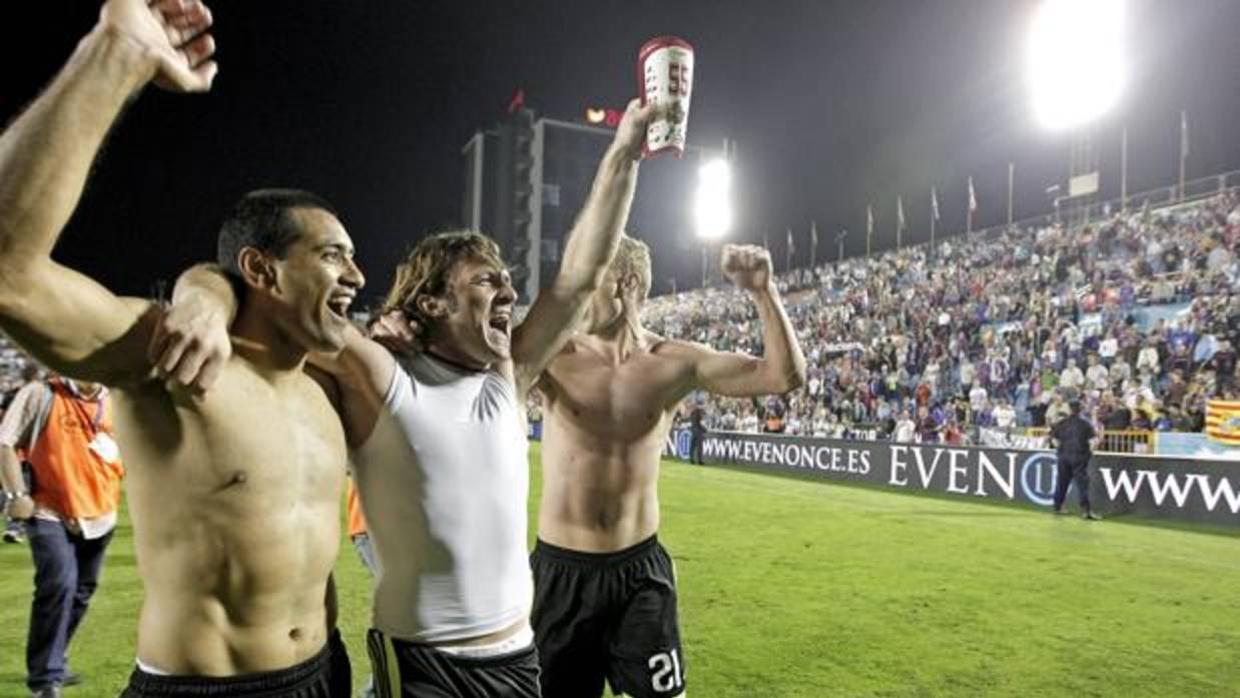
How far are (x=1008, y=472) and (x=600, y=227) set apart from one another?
48.3 feet

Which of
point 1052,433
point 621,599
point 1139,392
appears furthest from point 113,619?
point 1139,392

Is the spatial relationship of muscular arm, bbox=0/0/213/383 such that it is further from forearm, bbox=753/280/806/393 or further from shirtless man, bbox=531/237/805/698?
forearm, bbox=753/280/806/393

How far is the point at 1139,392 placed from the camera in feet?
52.2

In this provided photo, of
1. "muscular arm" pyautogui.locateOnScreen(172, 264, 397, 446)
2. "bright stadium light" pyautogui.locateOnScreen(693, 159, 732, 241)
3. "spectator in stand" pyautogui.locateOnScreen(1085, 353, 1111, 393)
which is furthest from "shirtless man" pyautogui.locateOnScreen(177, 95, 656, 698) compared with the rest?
"bright stadium light" pyautogui.locateOnScreen(693, 159, 732, 241)

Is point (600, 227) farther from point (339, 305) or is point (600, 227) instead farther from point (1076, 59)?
point (1076, 59)

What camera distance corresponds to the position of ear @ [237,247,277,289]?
224 centimetres

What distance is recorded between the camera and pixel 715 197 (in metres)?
46.7

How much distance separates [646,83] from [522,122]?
626 inches

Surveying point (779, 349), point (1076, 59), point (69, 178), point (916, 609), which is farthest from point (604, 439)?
point (1076, 59)

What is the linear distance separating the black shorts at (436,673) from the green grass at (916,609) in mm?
2924

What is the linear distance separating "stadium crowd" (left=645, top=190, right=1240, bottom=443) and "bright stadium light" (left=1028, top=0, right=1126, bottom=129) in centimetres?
567

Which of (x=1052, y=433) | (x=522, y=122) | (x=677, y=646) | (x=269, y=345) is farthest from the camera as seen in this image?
(x=522, y=122)

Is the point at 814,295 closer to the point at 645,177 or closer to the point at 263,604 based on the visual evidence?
the point at 263,604

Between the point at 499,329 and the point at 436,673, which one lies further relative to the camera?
the point at 499,329
